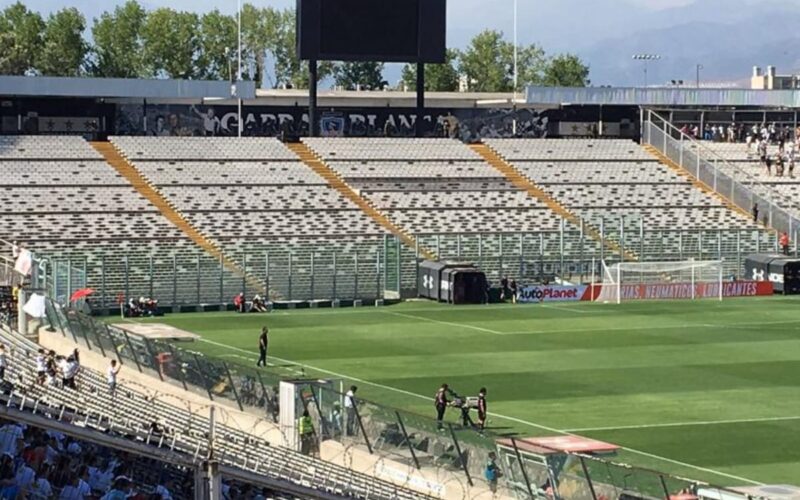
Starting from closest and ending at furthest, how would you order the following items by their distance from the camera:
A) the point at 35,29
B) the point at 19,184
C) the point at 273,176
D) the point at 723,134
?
the point at 19,184
the point at 273,176
the point at 723,134
the point at 35,29

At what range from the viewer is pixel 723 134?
103375 mm

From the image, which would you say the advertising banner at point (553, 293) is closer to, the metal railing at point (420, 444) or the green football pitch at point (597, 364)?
the green football pitch at point (597, 364)

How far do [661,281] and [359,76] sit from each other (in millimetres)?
92621

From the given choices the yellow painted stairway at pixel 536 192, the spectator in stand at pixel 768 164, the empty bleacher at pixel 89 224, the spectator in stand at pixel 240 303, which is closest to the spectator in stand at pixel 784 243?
the yellow painted stairway at pixel 536 192

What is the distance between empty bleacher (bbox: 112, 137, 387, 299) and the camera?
71125mm

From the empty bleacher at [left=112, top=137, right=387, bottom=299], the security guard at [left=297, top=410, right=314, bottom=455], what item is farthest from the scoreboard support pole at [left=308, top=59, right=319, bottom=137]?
the security guard at [left=297, top=410, right=314, bottom=455]

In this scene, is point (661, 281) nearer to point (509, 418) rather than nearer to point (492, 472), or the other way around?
point (509, 418)

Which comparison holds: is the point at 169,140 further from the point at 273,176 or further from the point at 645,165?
the point at 645,165

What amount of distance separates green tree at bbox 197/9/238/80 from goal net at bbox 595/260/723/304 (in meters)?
93.1

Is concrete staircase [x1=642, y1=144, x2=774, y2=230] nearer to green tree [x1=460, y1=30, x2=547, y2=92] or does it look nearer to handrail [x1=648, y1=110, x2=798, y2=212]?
handrail [x1=648, y1=110, x2=798, y2=212]

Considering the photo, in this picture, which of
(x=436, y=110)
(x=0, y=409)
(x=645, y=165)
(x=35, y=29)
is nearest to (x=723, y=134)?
(x=645, y=165)

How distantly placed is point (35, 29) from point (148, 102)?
215ft

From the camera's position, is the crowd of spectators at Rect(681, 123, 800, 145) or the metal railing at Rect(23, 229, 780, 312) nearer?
the metal railing at Rect(23, 229, 780, 312)

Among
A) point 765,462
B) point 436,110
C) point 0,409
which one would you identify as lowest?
point 765,462
